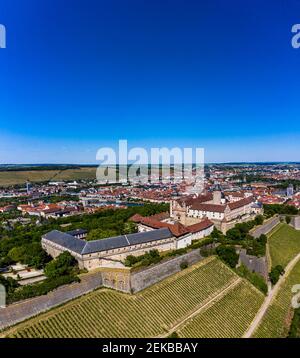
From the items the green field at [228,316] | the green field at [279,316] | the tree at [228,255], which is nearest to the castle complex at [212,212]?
the tree at [228,255]

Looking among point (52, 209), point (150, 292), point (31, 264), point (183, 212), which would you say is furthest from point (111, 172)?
point (150, 292)

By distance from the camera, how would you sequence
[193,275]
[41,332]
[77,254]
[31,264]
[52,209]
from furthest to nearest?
[52,209], [31,264], [77,254], [193,275], [41,332]

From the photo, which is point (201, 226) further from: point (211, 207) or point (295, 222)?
point (295, 222)

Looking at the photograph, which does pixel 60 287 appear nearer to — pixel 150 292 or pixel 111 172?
pixel 150 292

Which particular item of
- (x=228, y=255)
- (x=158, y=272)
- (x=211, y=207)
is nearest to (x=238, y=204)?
(x=211, y=207)

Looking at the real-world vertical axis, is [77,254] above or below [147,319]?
above
